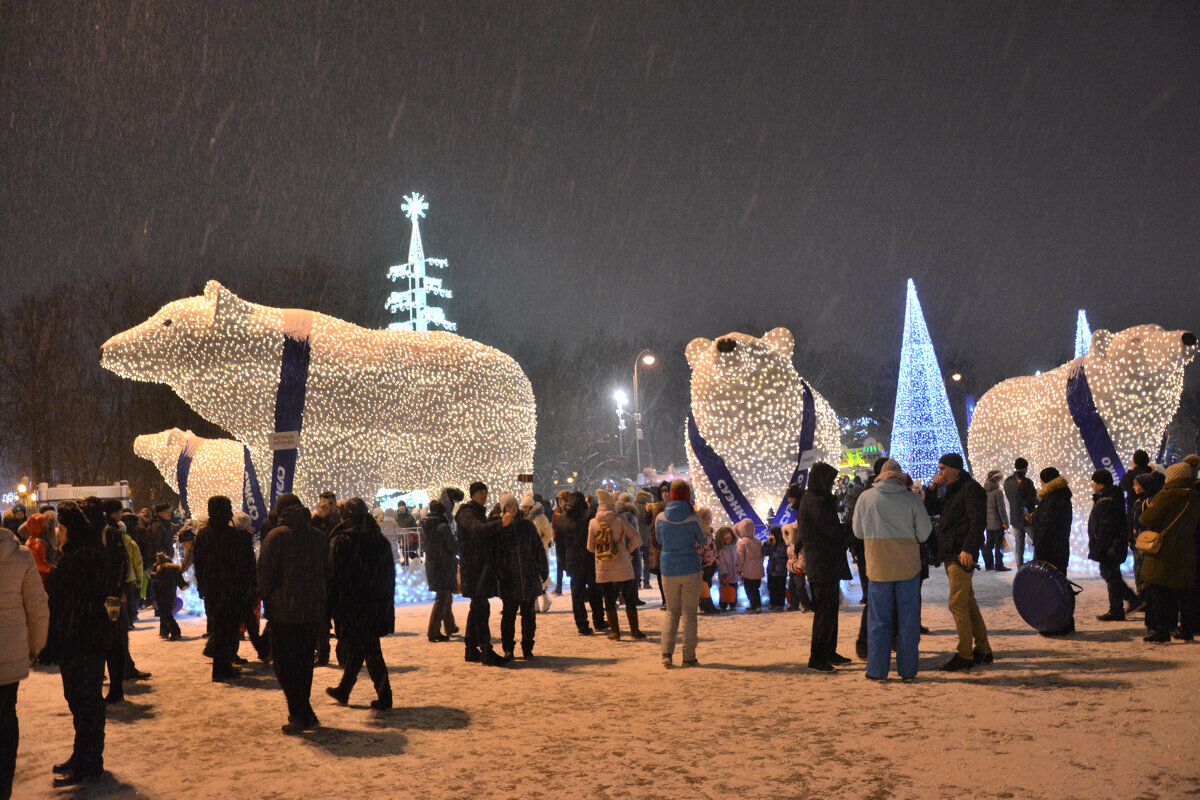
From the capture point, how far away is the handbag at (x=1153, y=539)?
770 cm

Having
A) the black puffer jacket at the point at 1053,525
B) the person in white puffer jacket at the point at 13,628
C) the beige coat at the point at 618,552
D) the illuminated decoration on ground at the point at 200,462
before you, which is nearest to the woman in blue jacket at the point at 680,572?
the beige coat at the point at 618,552

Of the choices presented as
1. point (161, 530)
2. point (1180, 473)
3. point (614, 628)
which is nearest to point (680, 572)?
point (614, 628)

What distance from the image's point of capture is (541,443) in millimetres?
40500

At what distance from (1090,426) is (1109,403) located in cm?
42

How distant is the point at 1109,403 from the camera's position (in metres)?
13.9

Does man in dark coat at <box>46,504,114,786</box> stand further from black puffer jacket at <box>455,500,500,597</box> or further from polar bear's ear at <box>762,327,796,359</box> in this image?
polar bear's ear at <box>762,327,796,359</box>

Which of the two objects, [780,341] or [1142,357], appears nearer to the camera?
[1142,357]

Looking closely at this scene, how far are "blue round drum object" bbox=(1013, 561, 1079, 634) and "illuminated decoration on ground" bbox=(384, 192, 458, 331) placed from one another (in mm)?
32137

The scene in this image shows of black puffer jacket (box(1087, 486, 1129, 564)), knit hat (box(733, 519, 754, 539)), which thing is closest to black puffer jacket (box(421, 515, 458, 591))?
knit hat (box(733, 519, 754, 539))

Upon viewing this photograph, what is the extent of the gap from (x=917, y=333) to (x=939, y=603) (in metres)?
16.1

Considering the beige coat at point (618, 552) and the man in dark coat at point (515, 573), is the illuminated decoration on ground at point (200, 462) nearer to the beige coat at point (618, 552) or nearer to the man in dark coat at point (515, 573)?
the beige coat at point (618, 552)

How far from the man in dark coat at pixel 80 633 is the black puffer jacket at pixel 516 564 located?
3538mm

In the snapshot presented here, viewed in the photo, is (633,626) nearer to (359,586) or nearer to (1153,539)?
(359,586)

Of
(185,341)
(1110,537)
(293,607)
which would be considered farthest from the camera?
(185,341)
